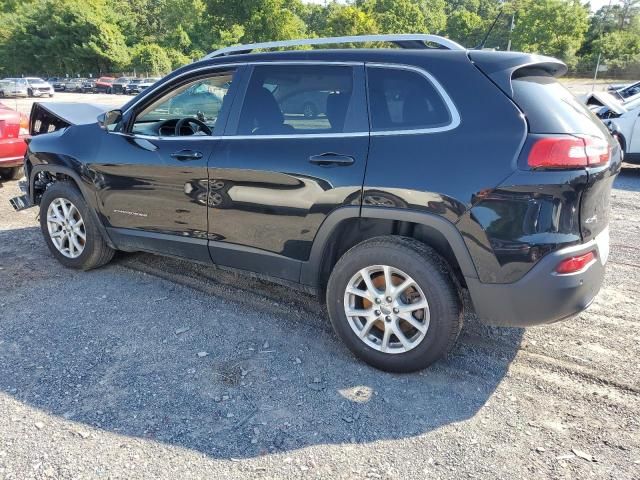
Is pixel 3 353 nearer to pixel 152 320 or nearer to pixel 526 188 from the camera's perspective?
pixel 152 320

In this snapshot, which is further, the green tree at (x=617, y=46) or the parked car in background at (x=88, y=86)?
the green tree at (x=617, y=46)

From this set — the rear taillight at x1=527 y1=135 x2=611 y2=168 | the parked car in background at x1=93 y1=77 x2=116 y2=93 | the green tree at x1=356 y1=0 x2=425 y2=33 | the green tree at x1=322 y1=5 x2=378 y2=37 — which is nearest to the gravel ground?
the rear taillight at x1=527 y1=135 x2=611 y2=168

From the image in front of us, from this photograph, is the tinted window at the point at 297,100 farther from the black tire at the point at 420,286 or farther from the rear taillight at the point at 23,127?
the rear taillight at the point at 23,127

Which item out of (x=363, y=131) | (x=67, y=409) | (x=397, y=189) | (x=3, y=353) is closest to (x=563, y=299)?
(x=397, y=189)

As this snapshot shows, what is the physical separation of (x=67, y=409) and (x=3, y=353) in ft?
2.84

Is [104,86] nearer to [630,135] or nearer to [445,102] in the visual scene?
[630,135]

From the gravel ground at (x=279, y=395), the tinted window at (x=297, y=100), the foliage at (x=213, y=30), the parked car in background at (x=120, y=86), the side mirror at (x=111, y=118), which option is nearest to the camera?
the gravel ground at (x=279, y=395)

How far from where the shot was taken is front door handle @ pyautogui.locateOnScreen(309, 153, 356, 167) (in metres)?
2.97

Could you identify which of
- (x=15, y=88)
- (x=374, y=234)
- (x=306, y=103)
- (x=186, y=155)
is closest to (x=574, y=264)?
(x=374, y=234)

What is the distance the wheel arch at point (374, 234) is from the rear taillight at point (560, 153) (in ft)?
1.74

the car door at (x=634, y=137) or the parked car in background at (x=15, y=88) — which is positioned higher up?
the car door at (x=634, y=137)

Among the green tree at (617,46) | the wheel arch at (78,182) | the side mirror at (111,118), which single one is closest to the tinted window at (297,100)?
the side mirror at (111,118)

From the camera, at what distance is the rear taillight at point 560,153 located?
2.52m

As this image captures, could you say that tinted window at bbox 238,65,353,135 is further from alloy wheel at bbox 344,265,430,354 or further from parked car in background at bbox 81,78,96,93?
parked car in background at bbox 81,78,96,93
